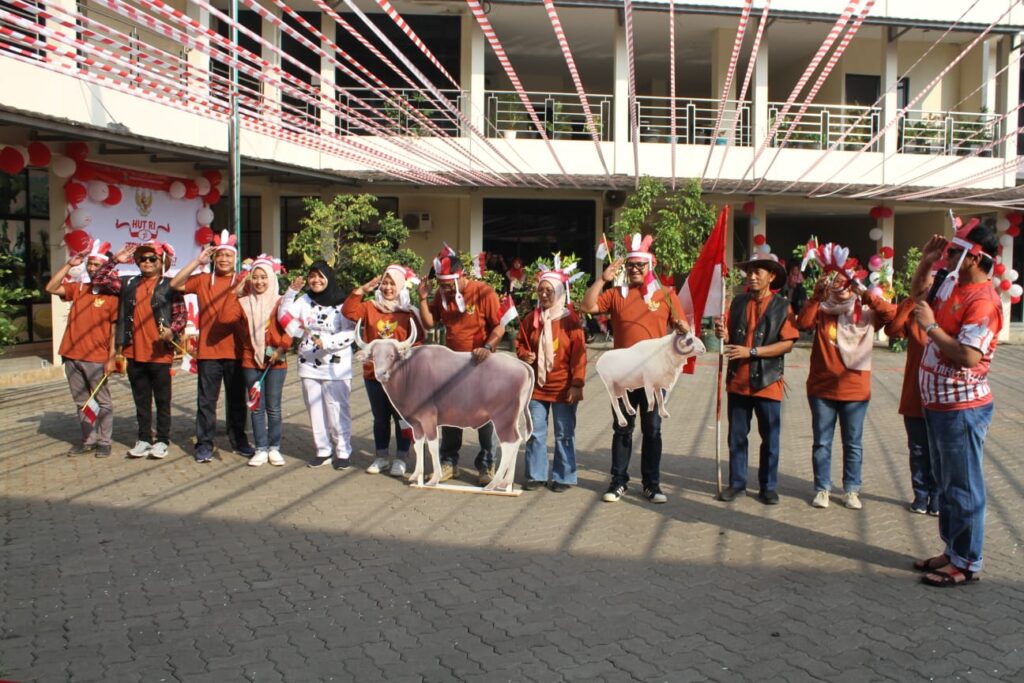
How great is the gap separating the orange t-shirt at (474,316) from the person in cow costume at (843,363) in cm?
241

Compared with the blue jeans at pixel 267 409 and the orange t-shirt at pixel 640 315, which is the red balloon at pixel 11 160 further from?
the orange t-shirt at pixel 640 315

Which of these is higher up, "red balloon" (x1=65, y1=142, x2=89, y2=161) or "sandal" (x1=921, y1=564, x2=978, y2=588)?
"red balloon" (x1=65, y1=142, x2=89, y2=161)

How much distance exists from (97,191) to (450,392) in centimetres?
830

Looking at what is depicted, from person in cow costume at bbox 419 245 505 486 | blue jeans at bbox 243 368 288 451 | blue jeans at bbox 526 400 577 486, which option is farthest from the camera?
blue jeans at bbox 243 368 288 451

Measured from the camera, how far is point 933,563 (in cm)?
504

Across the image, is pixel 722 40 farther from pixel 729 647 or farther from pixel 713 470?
pixel 729 647

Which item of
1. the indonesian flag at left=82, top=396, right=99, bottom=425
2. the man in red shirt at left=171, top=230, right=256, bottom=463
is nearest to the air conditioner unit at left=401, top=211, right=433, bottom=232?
the man in red shirt at left=171, top=230, right=256, bottom=463

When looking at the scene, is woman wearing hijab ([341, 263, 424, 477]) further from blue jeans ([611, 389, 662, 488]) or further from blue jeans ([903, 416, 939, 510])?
blue jeans ([903, 416, 939, 510])

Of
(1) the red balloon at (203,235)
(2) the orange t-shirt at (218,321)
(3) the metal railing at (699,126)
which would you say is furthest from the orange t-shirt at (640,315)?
(3) the metal railing at (699,126)

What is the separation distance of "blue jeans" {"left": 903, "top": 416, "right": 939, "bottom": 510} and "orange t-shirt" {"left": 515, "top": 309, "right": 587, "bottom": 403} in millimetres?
2308

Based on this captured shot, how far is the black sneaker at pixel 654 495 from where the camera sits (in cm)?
646

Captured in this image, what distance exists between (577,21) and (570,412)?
13316 millimetres

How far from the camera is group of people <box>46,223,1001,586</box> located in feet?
15.8

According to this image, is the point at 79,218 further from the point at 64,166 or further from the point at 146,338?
the point at 146,338
